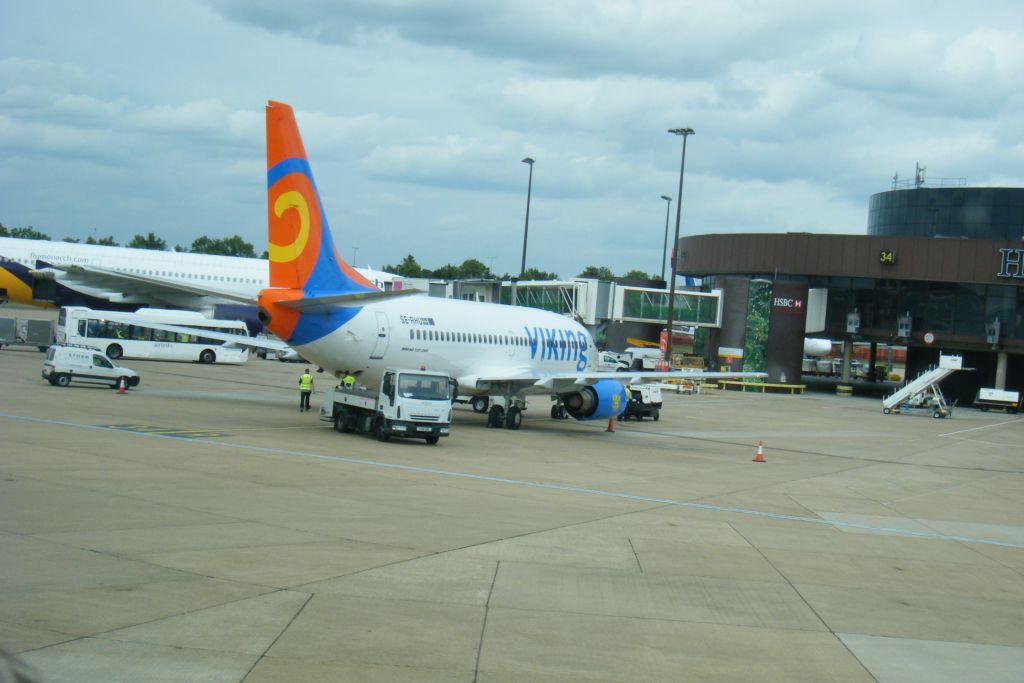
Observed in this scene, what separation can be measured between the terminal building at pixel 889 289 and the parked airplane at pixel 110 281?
134 ft

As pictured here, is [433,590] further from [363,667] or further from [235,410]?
[235,410]

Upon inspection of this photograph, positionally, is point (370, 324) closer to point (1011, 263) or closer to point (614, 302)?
point (614, 302)

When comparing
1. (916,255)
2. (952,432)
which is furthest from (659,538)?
(916,255)

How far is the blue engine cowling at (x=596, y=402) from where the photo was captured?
125 ft

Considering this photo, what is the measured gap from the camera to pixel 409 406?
29.4 metres

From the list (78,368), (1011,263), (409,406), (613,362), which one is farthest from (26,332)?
(1011,263)

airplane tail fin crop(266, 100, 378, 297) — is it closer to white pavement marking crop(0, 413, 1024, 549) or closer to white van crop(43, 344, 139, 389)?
white pavement marking crop(0, 413, 1024, 549)

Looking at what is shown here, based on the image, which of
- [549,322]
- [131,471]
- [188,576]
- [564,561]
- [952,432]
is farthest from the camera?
[952,432]

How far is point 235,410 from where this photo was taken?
116ft

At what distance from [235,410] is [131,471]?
52.1 feet

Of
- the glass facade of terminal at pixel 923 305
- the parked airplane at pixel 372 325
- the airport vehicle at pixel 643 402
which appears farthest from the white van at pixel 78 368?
the glass facade of terminal at pixel 923 305

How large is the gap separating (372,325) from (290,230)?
3998 mm

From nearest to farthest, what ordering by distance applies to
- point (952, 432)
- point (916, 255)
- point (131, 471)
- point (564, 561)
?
point (564, 561), point (131, 471), point (952, 432), point (916, 255)

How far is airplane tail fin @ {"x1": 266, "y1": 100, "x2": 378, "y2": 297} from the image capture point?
30.4 meters
